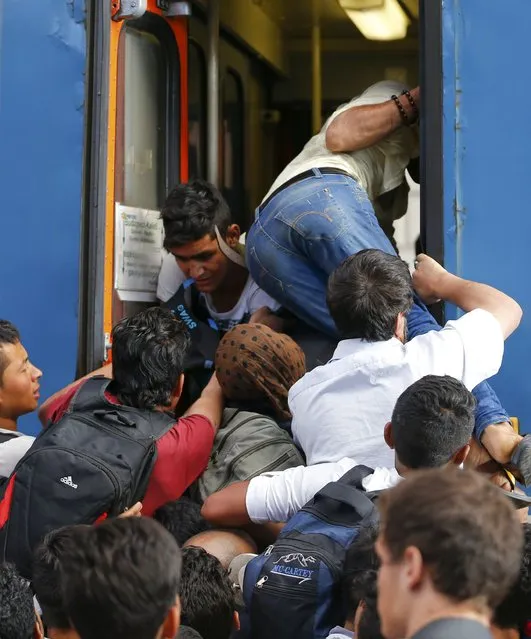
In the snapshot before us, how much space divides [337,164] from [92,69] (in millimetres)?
834

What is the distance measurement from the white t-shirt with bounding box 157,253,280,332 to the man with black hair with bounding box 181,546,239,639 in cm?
142

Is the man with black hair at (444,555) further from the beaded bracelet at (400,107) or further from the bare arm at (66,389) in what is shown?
the beaded bracelet at (400,107)

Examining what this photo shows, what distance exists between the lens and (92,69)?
12.0 feet

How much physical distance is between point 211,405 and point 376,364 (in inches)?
22.2

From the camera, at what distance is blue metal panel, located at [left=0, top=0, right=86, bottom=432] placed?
3.62 m

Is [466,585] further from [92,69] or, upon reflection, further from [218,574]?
[92,69]

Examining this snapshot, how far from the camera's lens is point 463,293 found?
3.17 metres

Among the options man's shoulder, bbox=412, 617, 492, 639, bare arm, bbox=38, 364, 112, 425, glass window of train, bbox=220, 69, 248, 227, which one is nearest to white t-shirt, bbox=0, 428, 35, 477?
bare arm, bbox=38, 364, 112, 425


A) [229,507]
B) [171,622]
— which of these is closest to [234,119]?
[229,507]

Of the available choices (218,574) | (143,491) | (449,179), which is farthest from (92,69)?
(218,574)

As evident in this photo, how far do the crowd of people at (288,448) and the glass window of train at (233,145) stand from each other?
106 cm

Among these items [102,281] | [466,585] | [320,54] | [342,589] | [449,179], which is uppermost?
[320,54]

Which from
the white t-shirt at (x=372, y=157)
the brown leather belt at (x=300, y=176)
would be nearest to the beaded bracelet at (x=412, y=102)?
the white t-shirt at (x=372, y=157)

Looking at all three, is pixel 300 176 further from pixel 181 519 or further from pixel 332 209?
pixel 181 519
